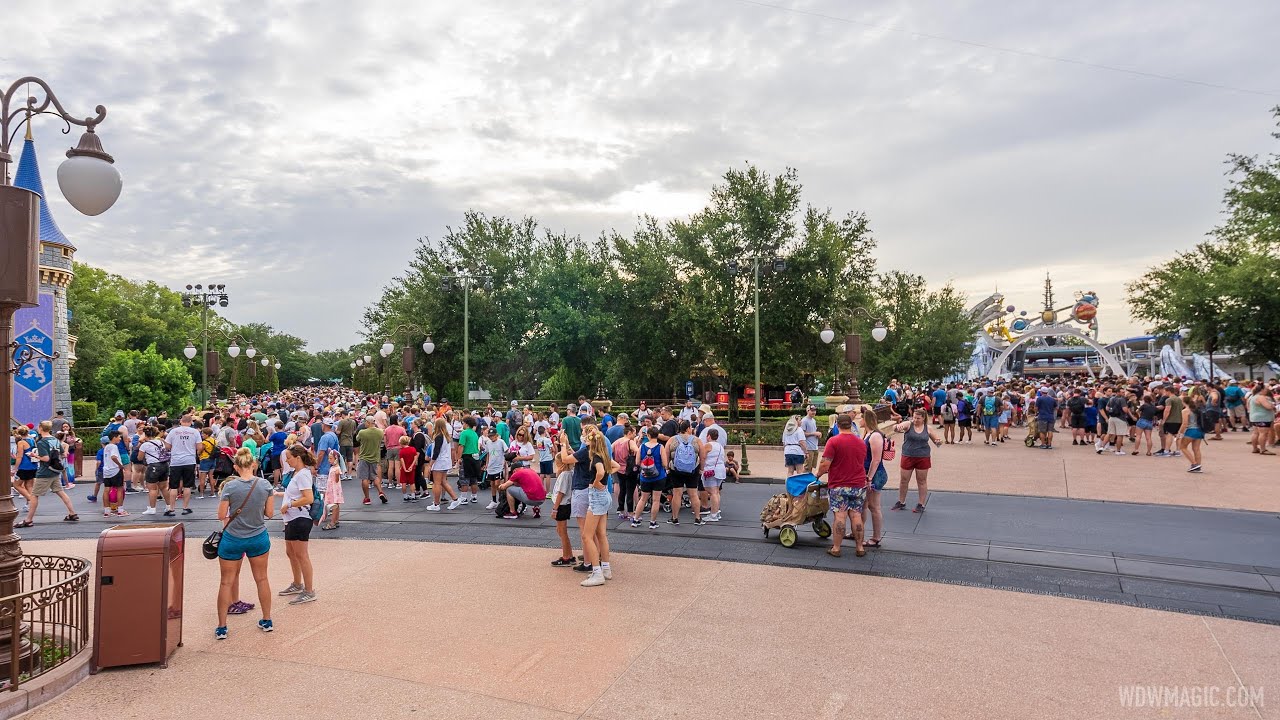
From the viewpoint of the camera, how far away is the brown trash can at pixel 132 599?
538 cm

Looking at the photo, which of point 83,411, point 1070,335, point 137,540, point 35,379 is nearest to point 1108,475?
point 137,540

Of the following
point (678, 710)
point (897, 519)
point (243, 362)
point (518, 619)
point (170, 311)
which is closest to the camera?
point (678, 710)

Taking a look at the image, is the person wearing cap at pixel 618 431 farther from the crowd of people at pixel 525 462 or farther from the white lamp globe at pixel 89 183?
the white lamp globe at pixel 89 183

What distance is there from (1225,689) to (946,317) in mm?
41808

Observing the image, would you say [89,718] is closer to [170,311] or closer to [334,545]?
[334,545]

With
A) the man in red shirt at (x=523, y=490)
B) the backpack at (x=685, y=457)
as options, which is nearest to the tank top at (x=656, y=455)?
the backpack at (x=685, y=457)

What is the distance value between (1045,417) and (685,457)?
42.4 feet

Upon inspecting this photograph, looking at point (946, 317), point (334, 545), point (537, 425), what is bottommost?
point (334, 545)

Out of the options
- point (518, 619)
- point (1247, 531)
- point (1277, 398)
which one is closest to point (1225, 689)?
point (518, 619)

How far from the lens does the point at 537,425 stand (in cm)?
1733

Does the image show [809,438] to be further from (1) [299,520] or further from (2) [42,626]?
(2) [42,626]

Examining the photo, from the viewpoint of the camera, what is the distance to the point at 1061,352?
98.4 metres

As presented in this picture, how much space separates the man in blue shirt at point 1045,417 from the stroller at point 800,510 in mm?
12212

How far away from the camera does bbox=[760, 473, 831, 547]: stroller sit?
29.8 ft
